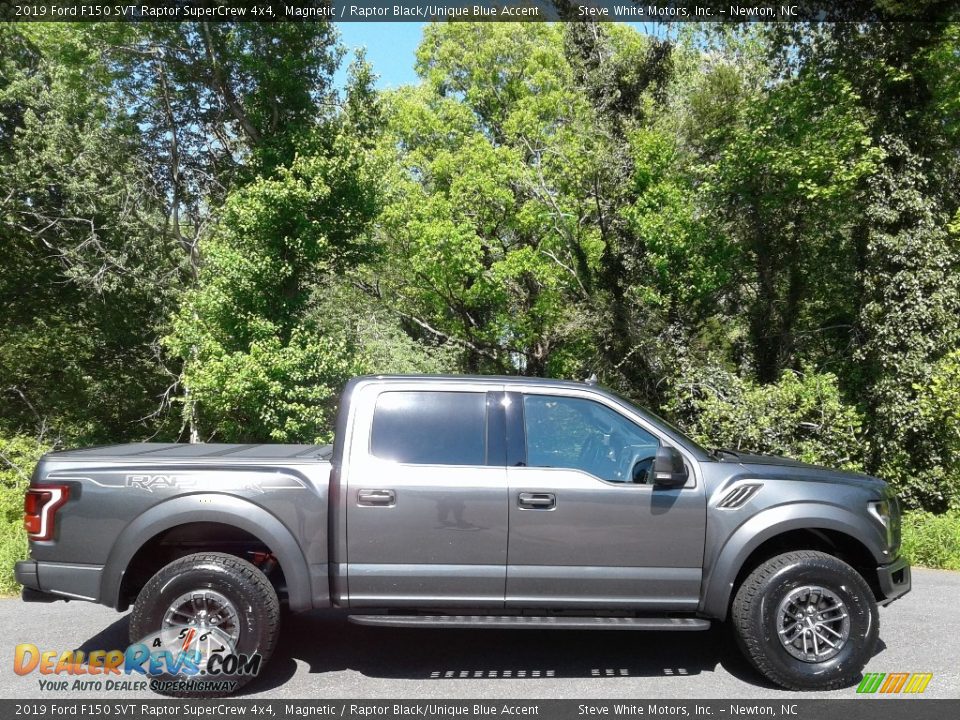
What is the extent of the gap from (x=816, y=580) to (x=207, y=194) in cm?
1761

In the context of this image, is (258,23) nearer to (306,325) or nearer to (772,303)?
(306,325)

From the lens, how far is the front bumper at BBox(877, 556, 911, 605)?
15.4ft

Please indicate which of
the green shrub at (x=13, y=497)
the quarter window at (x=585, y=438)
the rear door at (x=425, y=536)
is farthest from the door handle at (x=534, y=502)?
the green shrub at (x=13, y=497)

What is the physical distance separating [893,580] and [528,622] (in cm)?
238

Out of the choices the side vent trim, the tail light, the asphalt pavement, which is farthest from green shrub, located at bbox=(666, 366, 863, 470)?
the tail light

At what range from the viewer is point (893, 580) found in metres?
4.73

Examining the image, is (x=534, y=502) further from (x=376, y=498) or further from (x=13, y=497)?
(x=13, y=497)

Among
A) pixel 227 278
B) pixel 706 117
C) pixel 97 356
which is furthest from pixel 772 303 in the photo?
pixel 97 356

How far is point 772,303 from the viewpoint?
65.0 ft

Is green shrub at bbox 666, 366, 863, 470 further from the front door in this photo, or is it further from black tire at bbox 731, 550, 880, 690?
the front door

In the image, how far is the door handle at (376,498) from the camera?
15.0 ft

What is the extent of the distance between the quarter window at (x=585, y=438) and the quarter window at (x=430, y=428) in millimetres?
341

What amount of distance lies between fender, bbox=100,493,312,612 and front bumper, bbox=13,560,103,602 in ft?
0.21

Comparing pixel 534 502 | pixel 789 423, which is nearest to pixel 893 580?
pixel 534 502
